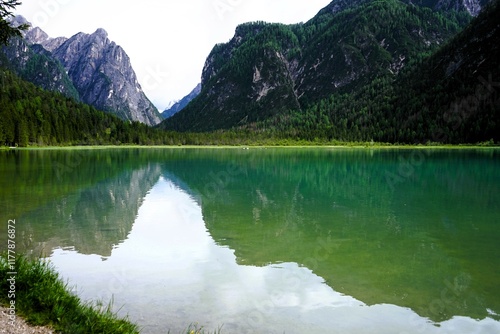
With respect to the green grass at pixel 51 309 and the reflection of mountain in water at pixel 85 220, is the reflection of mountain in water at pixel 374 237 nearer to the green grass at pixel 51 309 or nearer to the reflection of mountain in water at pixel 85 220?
the reflection of mountain in water at pixel 85 220

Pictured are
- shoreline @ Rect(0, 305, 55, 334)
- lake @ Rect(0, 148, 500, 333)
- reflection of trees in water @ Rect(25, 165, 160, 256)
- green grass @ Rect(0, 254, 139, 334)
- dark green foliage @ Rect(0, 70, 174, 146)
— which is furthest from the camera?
dark green foliage @ Rect(0, 70, 174, 146)

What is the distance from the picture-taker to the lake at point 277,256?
1133 cm

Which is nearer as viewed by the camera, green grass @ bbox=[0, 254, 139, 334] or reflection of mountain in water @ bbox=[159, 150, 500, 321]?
green grass @ bbox=[0, 254, 139, 334]

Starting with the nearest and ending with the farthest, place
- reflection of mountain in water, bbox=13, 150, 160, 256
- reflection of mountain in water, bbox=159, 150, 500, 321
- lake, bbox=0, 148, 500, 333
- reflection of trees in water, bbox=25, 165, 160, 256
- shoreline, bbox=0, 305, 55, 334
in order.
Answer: shoreline, bbox=0, 305, 55, 334
lake, bbox=0, 148, 500, 333
reflection of mountain in water, bbox=159, 150, 500, 321
reflection of mountain in water, bbox=13, 150, 160, 256
reflection of trees in water, bbox=25, 165, 160, 256

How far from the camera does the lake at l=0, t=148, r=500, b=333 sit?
37.2 feet

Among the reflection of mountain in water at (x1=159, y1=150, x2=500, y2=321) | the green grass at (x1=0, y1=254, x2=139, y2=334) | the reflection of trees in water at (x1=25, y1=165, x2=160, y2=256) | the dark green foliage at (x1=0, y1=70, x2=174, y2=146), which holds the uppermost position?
the dark green foliage at (x1=0, y1=70, x2=174, y2=146)

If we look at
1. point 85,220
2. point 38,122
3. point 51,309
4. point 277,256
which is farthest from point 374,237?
point 38,122

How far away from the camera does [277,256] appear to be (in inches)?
664

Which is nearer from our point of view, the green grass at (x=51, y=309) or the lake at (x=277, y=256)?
the green grass at (x=51, y=309)

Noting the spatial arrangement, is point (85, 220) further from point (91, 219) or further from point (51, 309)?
point (51, 309)

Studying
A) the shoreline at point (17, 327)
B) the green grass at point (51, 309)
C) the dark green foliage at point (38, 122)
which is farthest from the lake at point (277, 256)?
the dark green foliage at point (38, 122)

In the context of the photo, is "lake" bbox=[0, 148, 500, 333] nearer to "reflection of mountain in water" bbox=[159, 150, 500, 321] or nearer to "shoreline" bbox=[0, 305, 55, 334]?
"reflection of mountain in water" bbox=[159, 150, 500, 321]

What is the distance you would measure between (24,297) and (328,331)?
743cm

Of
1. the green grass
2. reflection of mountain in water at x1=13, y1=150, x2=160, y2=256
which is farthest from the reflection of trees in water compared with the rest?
the green grass
